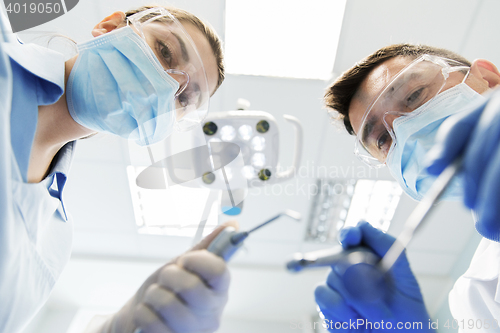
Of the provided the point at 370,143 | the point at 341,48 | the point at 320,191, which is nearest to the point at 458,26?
the point at 341,48

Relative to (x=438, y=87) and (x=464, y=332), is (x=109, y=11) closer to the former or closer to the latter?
(x=438, y=87)

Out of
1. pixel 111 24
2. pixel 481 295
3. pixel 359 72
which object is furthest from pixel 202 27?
pixel 481 295

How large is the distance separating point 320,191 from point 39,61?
5.03 feet

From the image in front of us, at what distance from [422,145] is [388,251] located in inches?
18.9

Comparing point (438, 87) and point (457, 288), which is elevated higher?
point (438, 87)

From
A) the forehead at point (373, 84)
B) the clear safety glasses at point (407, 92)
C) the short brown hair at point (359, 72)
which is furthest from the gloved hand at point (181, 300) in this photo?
the short brown hair at point (359, 72)

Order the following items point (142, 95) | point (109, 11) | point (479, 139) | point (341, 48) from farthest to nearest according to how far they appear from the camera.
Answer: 1. point (341, 48)
2. point (109, 11)
3. point (142, 95)
4. point (479, 139)

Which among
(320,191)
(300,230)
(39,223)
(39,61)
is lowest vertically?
(300,230)

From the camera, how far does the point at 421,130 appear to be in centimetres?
85

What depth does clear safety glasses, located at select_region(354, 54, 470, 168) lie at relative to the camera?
920mm

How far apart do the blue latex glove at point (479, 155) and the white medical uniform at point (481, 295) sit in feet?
1.81

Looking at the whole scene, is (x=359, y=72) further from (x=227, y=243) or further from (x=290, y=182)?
(x=227, y=243)

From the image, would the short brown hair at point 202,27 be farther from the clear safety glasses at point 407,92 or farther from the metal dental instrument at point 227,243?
the metal dental instrument at point 227,243

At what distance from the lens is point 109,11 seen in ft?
4.15
